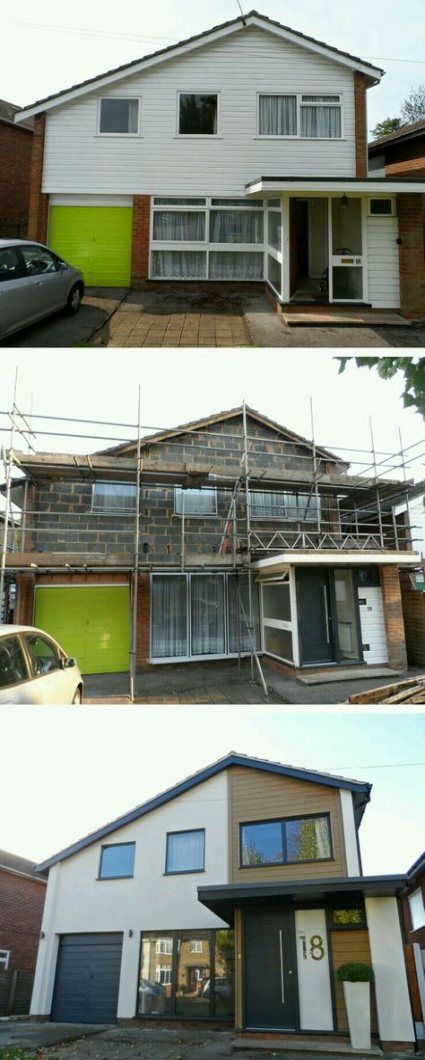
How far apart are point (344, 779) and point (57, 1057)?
5.05m

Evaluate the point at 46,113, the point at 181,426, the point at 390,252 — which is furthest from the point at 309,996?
the point at 46,113

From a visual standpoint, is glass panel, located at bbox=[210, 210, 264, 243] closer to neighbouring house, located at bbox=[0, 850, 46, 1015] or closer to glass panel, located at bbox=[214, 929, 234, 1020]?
glass panel, located at bbox=[214, 929, 234, 1020]

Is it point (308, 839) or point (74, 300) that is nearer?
point (308, 839)

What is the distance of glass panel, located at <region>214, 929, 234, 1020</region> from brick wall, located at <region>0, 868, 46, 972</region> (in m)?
7.34

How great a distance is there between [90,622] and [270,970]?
18.5ft

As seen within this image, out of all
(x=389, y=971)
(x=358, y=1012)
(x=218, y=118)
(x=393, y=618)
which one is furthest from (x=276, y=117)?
(x=358, y=1012)

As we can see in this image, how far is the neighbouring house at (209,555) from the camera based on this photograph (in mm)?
9531

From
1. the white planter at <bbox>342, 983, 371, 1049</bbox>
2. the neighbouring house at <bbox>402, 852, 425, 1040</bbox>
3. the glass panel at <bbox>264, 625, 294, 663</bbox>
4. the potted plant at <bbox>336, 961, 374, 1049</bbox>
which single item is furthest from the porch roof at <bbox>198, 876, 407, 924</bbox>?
the glass panel at <bbox>264, 625, 294, 663</bbox>

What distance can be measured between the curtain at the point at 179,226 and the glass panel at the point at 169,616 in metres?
6.93

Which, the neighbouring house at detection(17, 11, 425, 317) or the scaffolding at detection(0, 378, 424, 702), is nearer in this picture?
the scaffolding at detection(0, 378, 424, 702)

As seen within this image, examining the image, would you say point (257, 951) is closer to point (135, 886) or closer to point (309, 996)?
point (309, 996)

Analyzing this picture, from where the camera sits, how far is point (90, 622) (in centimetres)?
978

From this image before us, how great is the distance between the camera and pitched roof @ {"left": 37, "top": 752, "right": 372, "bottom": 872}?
Answer: 9820 mm

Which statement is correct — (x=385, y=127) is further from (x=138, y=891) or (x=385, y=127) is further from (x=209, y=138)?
(x=138, y=891)
